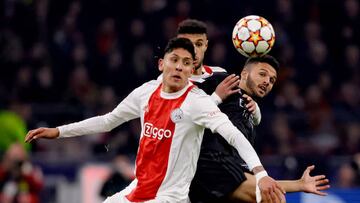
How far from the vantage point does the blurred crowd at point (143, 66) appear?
1441cm

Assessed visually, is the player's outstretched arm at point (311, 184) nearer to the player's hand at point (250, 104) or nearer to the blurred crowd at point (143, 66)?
the player's hand at point (250, 104)

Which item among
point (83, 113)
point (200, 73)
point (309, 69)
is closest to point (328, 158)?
point (309, 69)

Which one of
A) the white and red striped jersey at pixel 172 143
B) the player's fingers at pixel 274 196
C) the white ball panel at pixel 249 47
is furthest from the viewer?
the white ball panel at pixel 249 47

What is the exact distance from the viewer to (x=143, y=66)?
51.2 ft

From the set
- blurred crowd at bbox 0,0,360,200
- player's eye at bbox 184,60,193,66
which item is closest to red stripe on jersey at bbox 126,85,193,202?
player's eye at bbox 184,60,193,66

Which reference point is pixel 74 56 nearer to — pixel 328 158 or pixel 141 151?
pixel 328 158

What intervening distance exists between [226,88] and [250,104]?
38 cm

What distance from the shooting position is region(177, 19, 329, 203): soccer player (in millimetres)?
7734

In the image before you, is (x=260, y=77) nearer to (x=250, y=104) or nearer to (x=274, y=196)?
(x=250, y=104)

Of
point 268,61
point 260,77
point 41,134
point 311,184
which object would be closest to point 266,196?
point 311,184

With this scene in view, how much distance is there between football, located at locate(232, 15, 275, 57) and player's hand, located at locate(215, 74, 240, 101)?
0.60 metres

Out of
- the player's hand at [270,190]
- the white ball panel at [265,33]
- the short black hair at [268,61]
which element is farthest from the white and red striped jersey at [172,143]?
the white ball panel at [265,33]

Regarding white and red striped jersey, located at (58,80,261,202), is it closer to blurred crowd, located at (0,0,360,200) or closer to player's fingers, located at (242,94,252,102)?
player's fingers, located at (242,94,252,102)

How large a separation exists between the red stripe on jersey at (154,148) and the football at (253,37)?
122 centimetres
